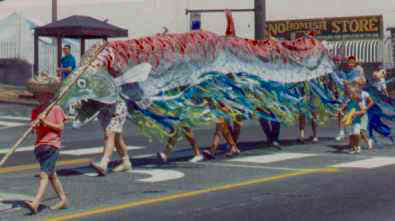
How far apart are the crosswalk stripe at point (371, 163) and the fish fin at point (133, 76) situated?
3.23m

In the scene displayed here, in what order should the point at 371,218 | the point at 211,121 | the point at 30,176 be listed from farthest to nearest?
the point at 211,121 → the point at 30,176 → the point at 371,218

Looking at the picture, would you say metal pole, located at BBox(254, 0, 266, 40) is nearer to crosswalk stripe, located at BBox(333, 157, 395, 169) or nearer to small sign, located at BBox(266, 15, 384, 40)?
crosswalk stripe, located at BBox(333, 157, 395, 169)

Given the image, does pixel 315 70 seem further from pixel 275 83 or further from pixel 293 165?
pixel 293 165

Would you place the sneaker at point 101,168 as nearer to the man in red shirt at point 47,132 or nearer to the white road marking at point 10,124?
the man in red shirt at point 47,132

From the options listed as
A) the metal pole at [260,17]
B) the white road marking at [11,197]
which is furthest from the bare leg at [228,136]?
the metal pole at [260,17]

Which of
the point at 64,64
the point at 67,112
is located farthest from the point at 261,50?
the point at 64,64

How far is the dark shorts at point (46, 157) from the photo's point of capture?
9.75 metres

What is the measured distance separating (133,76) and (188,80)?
3.93 feet

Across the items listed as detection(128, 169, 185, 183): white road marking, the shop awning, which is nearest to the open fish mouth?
detection(128, 169, 185, 183): white road marking

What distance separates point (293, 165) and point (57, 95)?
4.93 metres

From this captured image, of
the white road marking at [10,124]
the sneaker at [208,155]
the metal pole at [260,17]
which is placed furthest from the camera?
the metal pole at [260,17]

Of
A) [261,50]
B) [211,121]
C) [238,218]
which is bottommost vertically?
[238,218]

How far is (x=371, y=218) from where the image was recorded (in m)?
9.29

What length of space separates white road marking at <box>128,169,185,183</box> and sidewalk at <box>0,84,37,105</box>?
52.7ft
